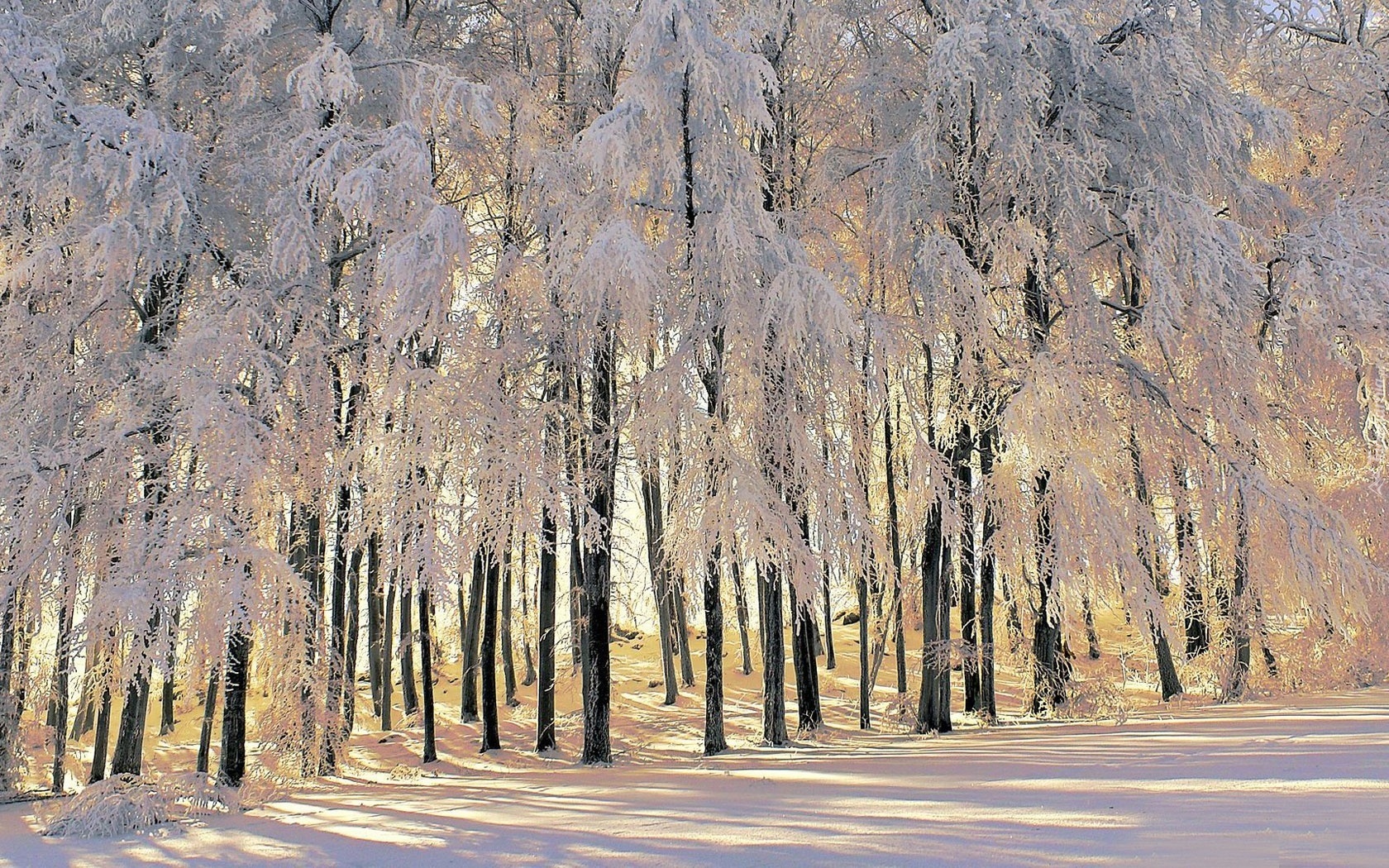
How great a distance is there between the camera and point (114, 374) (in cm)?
1014

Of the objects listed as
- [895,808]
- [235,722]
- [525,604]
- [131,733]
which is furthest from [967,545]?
[131,733]

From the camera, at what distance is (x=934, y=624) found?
38.6ft

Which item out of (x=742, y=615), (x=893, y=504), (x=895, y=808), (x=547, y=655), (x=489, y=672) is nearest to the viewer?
(x=895, y=808)

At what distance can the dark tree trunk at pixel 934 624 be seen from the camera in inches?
442

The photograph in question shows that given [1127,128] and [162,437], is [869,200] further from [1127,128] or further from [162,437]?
[162,437]

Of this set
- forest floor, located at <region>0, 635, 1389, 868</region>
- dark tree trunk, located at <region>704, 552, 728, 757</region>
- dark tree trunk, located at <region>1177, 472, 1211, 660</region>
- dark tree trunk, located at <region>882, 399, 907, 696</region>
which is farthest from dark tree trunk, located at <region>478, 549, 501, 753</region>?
dark tree trunk, located at <region>1177, 472, 1211, 660</region>

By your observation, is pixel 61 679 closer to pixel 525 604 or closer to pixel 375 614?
pixel 525 604

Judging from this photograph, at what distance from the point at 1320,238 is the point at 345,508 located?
34.9ft

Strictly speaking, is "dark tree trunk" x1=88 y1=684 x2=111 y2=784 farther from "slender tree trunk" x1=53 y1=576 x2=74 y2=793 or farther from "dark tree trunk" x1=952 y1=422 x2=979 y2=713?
"dark tree trunk" x1=952 y1=422 x2=979 y2=713

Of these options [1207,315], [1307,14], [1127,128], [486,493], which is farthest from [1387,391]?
[486,493]

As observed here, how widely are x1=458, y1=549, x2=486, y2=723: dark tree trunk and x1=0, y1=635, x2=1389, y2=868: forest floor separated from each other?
4.62 meters

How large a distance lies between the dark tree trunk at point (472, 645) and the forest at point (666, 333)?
4215mm

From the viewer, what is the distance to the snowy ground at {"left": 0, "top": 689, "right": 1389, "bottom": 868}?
15.1 ft

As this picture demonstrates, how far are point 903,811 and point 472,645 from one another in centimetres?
1330
